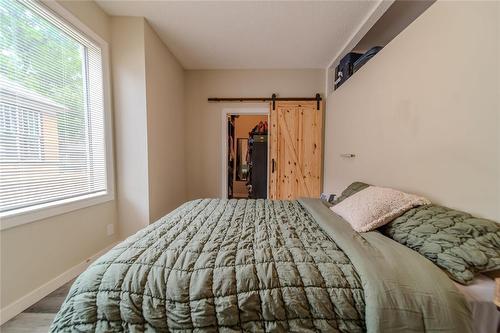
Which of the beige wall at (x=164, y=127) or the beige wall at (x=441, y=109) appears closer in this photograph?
the beige wall at (x=441, y=109)

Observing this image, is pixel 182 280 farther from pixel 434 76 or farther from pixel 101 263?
pixel 434 76

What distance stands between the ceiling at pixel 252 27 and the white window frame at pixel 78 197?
418mm

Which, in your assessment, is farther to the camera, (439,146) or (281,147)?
(281,147)

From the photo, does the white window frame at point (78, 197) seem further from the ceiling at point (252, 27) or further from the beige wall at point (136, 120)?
the ceiling at point (252, 27)

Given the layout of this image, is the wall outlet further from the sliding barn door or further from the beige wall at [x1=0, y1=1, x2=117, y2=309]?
the sliding barn door

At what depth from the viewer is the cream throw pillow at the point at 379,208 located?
3.96 ft

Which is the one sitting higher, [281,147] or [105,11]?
[105,11]

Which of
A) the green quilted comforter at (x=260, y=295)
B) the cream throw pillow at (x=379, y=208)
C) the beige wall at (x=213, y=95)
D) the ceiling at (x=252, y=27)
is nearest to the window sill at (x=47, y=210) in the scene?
the green quilted comforter at (x=260, y=295)

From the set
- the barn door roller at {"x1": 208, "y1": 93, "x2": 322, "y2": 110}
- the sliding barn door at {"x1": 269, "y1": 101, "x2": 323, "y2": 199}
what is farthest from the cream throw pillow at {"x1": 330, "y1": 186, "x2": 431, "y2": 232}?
the barn door roller at {"x1": 208, "y1": 93, "x2": 322, "y2": 110}

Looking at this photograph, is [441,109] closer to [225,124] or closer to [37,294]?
[225,124]

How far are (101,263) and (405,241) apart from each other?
1.47 m

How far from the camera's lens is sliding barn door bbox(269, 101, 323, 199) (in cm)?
364

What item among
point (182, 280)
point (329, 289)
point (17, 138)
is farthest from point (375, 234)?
point (17, 138)

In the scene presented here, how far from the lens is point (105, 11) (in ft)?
7.31
